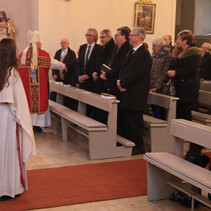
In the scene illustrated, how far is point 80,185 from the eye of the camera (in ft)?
16.2

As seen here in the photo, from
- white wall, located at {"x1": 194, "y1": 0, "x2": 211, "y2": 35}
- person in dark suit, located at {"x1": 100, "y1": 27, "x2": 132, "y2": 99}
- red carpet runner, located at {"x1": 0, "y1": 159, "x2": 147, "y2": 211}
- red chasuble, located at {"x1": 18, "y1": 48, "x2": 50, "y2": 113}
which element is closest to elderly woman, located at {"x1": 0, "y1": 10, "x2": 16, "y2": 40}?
red chasuble, located at {"x1": 18, "y1": 48, "x2": 50, "y2": 113}

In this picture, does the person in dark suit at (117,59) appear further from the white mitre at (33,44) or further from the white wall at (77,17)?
the white wall at (77,17)

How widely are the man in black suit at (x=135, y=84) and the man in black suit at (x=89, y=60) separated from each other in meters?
1.61

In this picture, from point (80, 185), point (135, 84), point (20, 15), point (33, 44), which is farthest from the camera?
point (20, 15)

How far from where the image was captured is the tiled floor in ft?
14.3

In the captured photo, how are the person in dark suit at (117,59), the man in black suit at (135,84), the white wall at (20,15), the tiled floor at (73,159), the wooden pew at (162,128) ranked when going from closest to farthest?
1. the tiled floor at (73,159)
2. the man in black suit at (135,84)
3. the wooden pew at (162,128)
4. the person in dark suit at (117,59)
5. the white wall at (20,15)

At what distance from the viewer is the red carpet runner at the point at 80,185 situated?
4.42 meters

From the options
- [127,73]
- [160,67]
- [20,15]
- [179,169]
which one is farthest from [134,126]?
[20,15]

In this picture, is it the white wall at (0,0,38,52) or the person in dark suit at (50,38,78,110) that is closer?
the person in dark suit at (50,38,78,110)

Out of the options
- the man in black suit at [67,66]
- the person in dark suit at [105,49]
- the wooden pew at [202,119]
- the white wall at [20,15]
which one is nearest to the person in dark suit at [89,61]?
the person in dark suit at [105,49]

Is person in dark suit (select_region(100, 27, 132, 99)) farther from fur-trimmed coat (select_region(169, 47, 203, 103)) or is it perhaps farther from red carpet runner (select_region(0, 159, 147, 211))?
red carpet runner (select_region(0, 159, 147, 211))

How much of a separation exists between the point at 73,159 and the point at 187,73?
229 cm

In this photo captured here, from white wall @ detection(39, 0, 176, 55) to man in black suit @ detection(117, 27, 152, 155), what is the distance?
15.1 feet

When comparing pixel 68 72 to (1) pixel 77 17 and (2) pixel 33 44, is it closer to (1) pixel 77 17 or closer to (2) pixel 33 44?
(2) pixel 33 44
